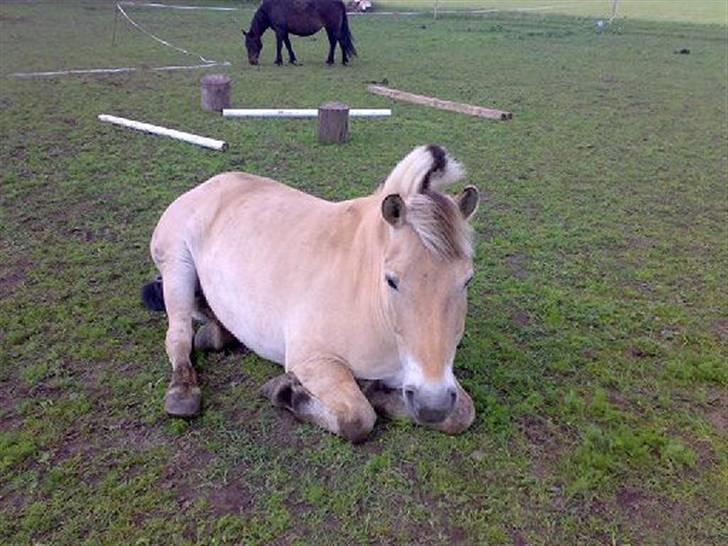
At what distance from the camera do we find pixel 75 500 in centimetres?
274

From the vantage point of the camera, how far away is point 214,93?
367 inches

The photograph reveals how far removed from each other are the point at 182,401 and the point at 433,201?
5.13 ft

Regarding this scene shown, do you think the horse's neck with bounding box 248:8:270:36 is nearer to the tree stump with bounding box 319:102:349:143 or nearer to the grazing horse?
the grazing horse

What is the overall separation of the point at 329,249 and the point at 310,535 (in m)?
1.36

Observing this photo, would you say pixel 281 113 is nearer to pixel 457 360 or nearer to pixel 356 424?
pixel 457 360

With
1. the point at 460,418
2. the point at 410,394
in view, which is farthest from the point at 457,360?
the point at 410,394

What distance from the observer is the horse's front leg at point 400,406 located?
3.09m

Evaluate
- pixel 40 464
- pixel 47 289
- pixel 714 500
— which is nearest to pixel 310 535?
pixel 40 464

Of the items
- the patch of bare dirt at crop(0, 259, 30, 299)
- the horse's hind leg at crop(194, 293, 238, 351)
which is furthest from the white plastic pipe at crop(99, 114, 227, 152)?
the horse's hind leg at crop(194, 293, 238, 351)

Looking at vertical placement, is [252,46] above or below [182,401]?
above

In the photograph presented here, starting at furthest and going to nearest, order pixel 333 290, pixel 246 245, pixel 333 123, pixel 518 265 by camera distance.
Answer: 1. pixel 333 123
2. pixel 518 265
3. pixel 246 245
4. pixel 333 290

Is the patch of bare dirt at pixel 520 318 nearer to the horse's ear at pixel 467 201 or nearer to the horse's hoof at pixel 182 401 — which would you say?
the horse's ear at pixel 467 201

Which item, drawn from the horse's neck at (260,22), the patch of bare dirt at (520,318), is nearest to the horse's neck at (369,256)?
the patch of bare dirt at (520,318)

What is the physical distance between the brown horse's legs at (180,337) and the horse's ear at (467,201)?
1576 mm
